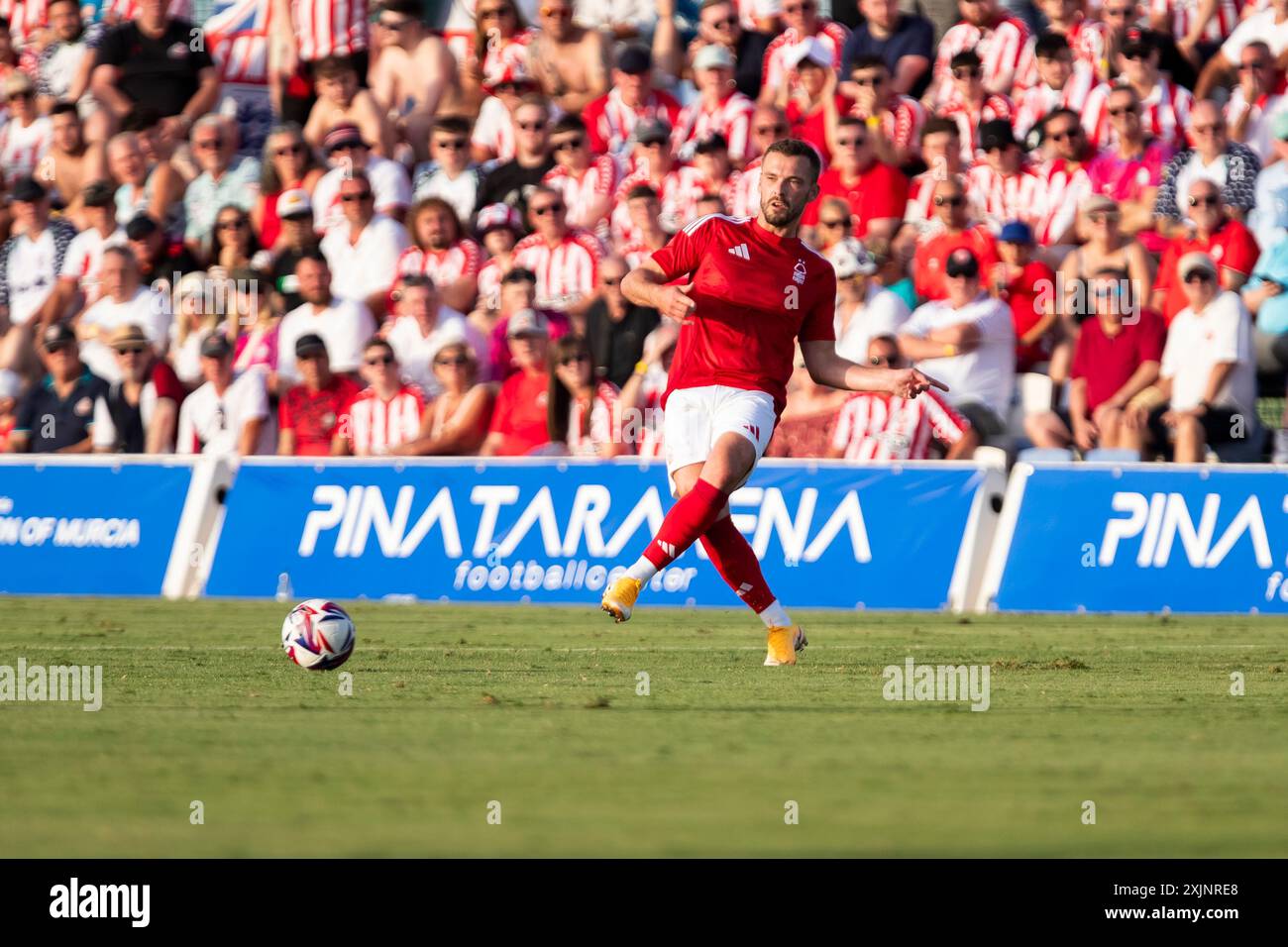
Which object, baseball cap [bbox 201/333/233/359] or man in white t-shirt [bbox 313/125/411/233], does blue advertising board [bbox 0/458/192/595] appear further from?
man in white t-shirt [bbox 313/125/411/233]

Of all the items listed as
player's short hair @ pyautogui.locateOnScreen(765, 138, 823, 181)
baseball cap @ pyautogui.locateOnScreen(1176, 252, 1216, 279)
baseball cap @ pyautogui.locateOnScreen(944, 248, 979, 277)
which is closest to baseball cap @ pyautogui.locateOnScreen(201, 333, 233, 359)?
baseball cap @ pyautogui.locateOnScreen(944, 248, 979, 277)

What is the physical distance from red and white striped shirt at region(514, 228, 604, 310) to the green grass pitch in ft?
19.8

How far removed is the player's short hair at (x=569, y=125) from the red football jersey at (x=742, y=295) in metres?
8.49

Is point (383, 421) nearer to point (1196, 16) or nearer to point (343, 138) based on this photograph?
point (343, 138)

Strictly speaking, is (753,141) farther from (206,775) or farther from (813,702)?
(206,775)

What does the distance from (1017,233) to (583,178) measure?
448 cm

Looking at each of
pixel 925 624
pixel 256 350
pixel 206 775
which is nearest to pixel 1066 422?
pixel 925 624

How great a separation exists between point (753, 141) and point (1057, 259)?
3.17m

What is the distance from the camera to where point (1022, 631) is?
1453 cm

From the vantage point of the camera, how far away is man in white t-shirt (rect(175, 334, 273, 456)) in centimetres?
1959

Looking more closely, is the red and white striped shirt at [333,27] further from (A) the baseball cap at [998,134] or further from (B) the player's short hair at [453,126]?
(A) the baseball cap at [998,134]

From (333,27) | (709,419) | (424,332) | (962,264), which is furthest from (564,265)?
(709,419)

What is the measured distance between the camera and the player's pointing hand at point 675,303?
11070mm

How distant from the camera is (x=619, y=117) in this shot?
21219 mm
